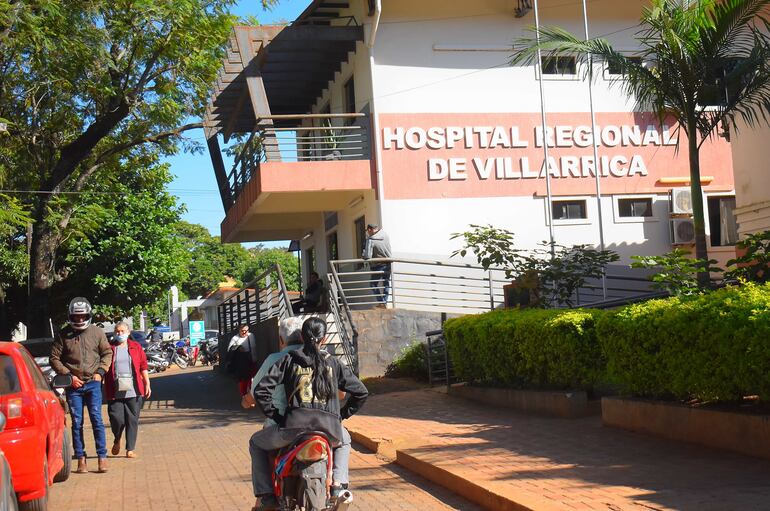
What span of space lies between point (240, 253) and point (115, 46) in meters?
70.9

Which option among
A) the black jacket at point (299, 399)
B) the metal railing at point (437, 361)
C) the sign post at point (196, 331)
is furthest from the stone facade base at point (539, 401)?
the sign post at point (196, 331)

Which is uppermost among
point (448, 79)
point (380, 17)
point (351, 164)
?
point (380, 17)

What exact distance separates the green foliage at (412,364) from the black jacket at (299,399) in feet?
37.6

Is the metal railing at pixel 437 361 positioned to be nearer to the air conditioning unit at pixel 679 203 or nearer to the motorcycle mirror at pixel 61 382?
the air conditioning unit at pixel 679 203

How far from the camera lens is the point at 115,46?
79.5 feet

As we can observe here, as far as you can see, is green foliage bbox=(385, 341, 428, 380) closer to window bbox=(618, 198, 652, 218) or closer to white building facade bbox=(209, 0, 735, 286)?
white building facade bbox=(209, 0, 735, 286)

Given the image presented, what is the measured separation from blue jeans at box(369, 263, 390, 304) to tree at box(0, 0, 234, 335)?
7744mm

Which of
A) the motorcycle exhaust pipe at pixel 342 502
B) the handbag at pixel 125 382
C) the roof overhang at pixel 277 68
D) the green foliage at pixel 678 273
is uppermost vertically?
the roof overhang at pixel 277 68

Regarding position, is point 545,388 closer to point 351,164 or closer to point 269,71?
point 351,164

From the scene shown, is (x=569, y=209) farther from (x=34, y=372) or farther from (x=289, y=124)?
(x=34, y=372)

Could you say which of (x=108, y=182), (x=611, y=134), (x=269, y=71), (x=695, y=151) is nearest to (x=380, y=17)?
(x=269, y=71)

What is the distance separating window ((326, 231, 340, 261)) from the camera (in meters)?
25.9

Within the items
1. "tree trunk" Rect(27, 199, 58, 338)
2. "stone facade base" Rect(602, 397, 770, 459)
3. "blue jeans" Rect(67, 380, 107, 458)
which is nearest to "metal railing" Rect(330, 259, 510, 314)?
"blue jeans" Rect(67, 380, 107, 458)

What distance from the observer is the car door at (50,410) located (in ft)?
26.8
